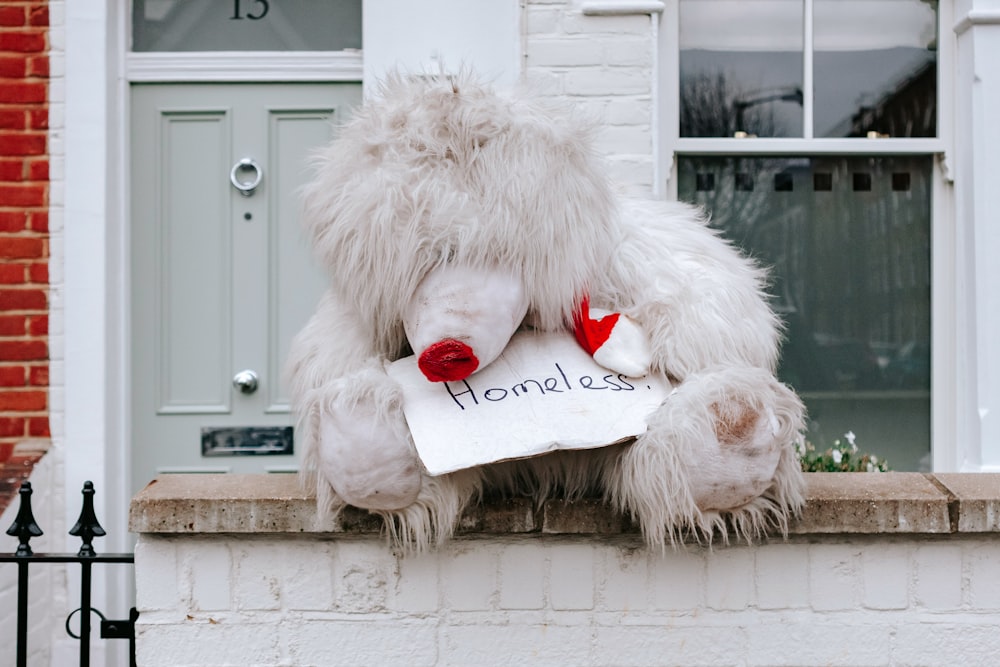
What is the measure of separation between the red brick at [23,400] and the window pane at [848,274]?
238cm

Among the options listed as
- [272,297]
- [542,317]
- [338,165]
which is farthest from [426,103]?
[272,297]

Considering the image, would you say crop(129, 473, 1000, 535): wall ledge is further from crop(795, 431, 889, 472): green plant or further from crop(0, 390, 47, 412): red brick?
crop(0, 390, 47, 412): red brick

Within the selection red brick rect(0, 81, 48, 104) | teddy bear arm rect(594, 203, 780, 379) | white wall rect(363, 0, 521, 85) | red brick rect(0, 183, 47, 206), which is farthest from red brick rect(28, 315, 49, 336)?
teddy bear arm rect(594, 203, 780, 379)

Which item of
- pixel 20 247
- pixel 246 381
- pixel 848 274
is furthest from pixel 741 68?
pixel 20 247

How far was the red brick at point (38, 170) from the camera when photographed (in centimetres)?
312

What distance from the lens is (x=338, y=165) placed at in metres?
1.57

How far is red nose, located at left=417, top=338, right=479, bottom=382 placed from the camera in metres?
1.46

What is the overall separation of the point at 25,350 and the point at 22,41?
41.3 inches

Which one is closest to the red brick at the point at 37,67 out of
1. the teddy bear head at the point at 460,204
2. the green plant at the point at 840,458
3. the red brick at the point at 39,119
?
the red brick at the point at 39,119

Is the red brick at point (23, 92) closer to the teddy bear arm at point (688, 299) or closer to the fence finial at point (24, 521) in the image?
the fence finial at point (24, 521)

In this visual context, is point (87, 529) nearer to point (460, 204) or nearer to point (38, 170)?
point (460, 204)

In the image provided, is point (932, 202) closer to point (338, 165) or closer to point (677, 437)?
point (677, 437)

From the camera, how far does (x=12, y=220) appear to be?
10.2 ft

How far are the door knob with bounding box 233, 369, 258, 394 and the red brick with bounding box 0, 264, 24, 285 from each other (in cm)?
78
